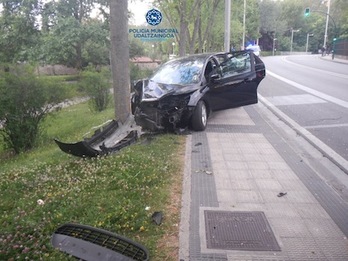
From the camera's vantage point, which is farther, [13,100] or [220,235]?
[13,100]

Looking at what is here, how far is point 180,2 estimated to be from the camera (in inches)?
597

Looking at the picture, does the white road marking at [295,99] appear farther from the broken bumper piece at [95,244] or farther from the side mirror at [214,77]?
the broken bumper piece at [95,244]

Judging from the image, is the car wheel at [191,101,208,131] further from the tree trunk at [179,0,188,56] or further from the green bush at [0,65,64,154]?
the tree trunk at [179,0,188,56]

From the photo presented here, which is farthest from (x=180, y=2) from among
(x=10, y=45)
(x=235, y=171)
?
(x=10, y=45)

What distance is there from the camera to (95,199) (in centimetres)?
414

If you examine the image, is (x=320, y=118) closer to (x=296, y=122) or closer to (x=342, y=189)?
(x=296, y=122)

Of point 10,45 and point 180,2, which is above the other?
point 180,2

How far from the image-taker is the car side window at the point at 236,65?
27.5 ft

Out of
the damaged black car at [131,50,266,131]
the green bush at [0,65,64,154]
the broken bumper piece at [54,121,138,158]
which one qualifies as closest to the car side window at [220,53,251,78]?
the damaged black car at [131,50,266,131]

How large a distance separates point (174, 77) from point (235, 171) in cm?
324

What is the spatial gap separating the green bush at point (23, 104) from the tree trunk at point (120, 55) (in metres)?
1.78

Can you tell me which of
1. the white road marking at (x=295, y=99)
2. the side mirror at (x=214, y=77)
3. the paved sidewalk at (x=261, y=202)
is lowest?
the white road marking at (x=295, y=99)

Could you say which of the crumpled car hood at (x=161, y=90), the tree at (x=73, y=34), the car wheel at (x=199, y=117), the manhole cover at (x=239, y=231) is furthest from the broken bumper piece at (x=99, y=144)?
the tree at (x=73, y=34)

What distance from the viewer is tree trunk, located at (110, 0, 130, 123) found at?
702 cm
